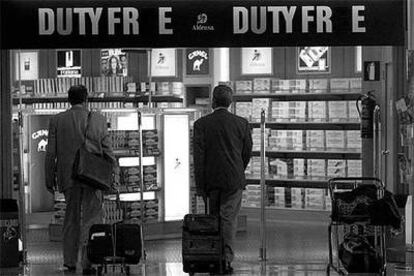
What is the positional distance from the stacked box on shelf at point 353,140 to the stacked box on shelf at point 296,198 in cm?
101

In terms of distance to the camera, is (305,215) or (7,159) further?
(305,215)

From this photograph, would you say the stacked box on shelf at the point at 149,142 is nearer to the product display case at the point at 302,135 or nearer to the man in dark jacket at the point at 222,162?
the man in dark jacket at the point at 222,162

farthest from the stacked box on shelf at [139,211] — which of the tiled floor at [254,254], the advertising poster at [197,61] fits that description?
the advertising poster at [197,61]

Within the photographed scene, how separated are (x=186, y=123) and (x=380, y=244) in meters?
3.98

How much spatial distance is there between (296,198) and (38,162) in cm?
406

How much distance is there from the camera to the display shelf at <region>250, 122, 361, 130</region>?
1501cm

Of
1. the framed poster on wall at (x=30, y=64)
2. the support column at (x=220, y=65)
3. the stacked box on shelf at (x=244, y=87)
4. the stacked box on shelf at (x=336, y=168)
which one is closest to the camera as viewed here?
the stacked box on shelf at (x=336, y=168)

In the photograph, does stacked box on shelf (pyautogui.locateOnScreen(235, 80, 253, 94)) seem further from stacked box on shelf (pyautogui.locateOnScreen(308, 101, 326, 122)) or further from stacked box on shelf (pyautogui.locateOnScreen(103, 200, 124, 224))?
stacked box on shelf (pyautogui.locateOnScreen(103, 200, 124, 224))

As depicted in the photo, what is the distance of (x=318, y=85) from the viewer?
15102 mm

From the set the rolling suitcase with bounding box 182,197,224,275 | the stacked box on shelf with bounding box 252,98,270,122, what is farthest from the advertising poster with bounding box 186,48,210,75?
the rolling suitcase with bounding box 182,197,224,275

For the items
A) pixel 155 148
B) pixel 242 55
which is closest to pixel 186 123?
pixel 155 148

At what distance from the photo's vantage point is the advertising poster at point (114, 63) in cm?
1533

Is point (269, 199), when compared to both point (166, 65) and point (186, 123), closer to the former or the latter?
point (166, 65)

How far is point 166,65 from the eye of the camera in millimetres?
15734
